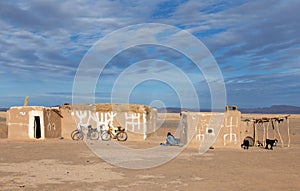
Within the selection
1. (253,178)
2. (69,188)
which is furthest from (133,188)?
(253,178)

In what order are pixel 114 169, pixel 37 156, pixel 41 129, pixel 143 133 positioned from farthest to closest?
pixel 143 133, pixel 41 129, pixel 37 156, pixel 114 169

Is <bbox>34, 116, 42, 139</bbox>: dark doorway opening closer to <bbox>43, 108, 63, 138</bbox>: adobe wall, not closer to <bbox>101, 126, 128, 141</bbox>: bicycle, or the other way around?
<bbox>43, 108, 63, 138</bbox>: adobe wall

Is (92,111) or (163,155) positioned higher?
(92,111)

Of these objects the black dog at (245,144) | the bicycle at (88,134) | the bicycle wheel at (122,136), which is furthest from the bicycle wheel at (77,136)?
the black dog at (245,144)

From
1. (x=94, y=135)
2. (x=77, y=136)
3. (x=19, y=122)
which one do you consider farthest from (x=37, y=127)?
(x=94, y=135)

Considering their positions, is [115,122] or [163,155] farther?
[115,122]

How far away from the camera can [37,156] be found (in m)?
15.4

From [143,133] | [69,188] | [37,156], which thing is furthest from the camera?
[143,133]

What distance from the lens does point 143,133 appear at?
25.3 m

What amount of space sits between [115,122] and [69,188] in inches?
632

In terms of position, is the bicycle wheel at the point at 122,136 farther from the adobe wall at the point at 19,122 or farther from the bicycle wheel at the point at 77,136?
the adobe wall at the point at 19,122

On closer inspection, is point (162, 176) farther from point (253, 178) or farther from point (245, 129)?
point (245, 129)

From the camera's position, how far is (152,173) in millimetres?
11656

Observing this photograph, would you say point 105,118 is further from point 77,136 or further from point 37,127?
point 37,127
